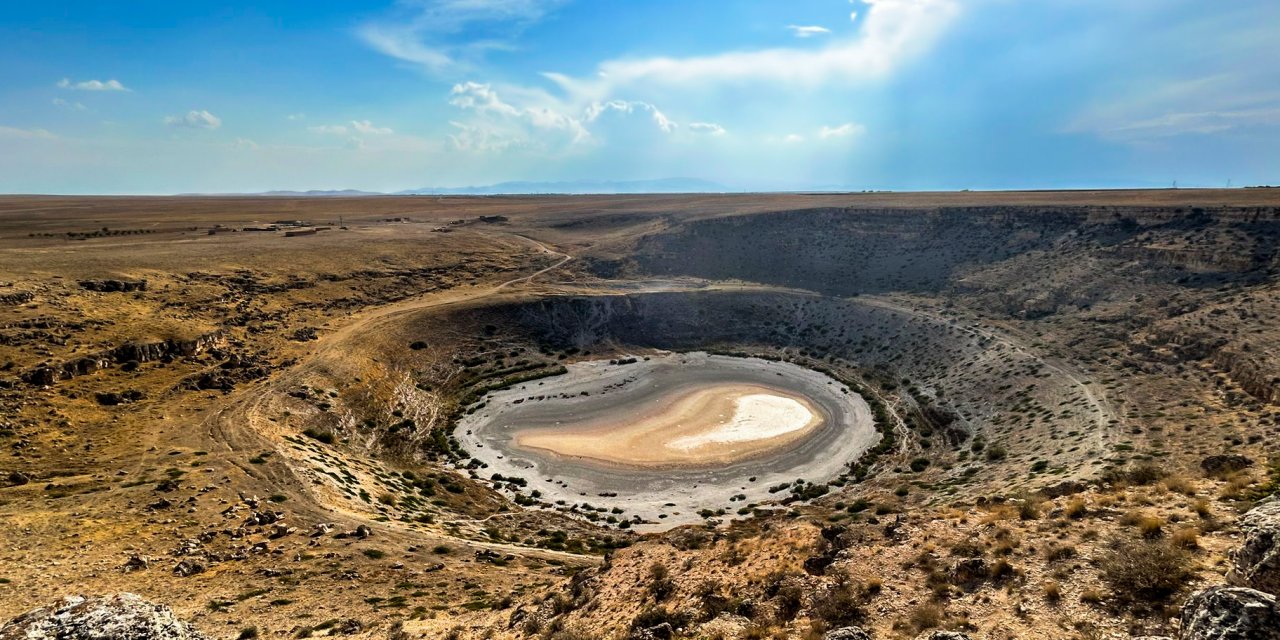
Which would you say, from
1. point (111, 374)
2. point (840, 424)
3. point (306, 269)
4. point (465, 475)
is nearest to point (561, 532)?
point (465, 475)

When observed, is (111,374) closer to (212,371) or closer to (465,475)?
(212,371)

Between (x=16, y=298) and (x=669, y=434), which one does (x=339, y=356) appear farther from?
(x=669, y=434)

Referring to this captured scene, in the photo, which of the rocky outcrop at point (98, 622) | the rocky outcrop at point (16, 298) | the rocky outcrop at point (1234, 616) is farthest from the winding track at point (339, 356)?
the rocky outcrop at point (1234, 616)

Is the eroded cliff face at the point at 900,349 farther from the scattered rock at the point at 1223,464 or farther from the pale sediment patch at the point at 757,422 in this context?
the pale sediment patch at the point at 757,422

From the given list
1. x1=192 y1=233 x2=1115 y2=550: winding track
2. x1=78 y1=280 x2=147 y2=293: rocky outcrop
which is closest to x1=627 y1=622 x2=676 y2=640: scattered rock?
x1=192 y1=233 x2=1115 y2=550: winding track

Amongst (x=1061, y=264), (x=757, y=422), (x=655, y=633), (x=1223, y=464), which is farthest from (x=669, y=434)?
(x=1061, y=264)
